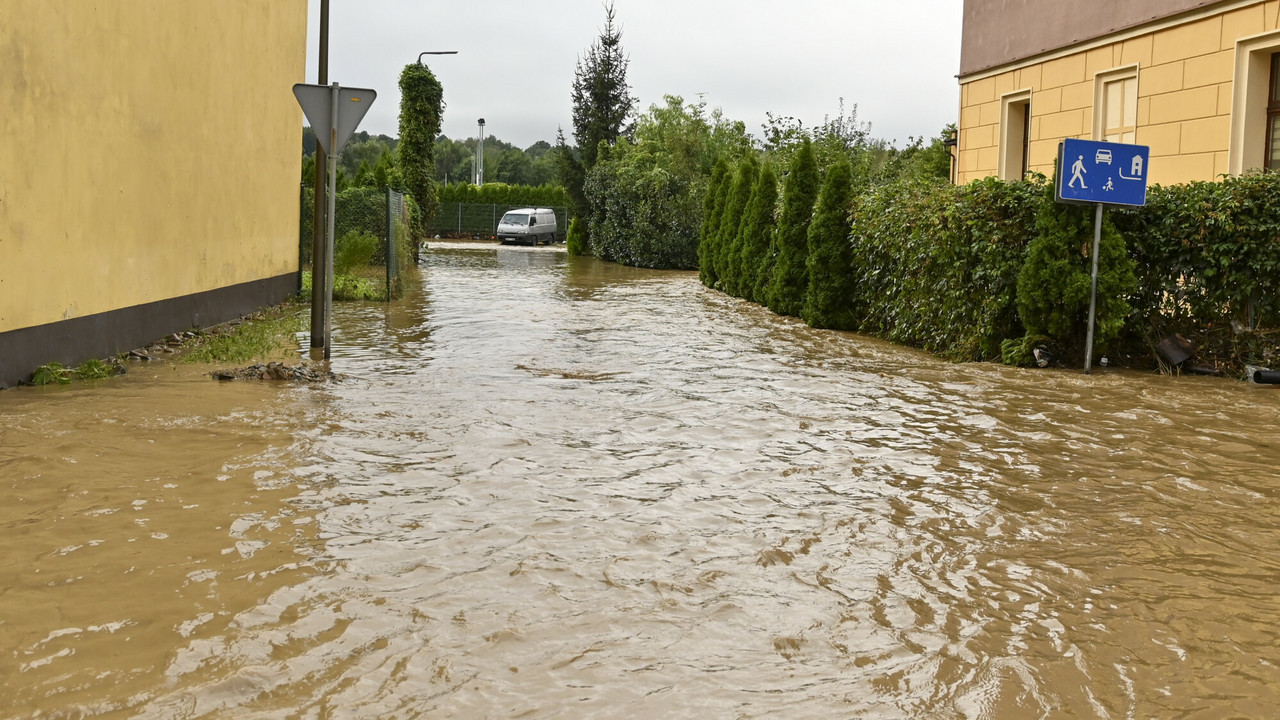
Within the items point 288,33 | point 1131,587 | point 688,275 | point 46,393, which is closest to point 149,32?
point 46,393

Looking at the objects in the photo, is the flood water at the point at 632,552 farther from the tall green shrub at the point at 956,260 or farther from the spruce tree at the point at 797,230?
the spruce tree at the point at 797,230

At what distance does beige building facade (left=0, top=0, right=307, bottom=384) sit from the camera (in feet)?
29.9

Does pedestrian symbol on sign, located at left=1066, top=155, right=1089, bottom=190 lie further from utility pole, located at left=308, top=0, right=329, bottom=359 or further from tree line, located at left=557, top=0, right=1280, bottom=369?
utility pole, located at left=308, top=0, right=329, bottom=359

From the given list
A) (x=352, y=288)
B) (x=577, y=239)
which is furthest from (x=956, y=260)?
(x=577, y=239)

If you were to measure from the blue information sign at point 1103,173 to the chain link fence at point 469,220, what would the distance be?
4687cm

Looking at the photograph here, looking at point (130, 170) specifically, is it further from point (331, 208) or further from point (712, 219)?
point (712, 219)

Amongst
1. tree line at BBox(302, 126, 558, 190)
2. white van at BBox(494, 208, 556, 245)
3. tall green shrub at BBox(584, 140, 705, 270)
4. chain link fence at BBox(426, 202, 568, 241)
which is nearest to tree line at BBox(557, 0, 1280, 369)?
tall green shrub at BBox(584, 140, 705, 270)

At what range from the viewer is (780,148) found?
111 feet

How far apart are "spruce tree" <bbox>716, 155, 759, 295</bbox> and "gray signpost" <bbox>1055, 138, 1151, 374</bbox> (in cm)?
1334

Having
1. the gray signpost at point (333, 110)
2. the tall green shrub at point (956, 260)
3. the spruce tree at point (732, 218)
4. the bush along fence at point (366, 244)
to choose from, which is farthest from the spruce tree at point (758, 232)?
the gray signpost at point (333, 110)

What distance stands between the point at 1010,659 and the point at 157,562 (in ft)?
11.5

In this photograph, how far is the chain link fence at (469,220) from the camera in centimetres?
5744

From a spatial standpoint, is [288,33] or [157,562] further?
[288,33]

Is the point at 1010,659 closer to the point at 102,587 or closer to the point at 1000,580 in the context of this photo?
the point at 1000,580
